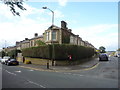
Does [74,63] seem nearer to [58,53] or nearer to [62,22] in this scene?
[58,53]

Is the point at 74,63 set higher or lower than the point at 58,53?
lower

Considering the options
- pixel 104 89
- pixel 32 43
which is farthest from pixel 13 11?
pixel 32 43

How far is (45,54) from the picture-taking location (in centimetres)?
2630

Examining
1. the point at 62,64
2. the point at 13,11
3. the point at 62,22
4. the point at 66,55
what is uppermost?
the point at 62,22

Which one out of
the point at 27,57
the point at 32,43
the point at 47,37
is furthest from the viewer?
the point at 32,43

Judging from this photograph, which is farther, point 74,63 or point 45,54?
point 45,54

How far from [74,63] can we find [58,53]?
3.30 meters

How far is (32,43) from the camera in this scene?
2164 inches

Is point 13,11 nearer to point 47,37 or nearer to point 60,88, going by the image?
point 60,88

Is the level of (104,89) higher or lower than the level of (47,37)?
lower

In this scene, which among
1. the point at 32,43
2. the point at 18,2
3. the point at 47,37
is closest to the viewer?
the point at 18,2

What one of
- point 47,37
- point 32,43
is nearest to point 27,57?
point 47,37

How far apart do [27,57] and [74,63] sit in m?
15.0

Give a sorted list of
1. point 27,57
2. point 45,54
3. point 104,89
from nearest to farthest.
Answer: point 104,89
point 45,54
point 27,57
